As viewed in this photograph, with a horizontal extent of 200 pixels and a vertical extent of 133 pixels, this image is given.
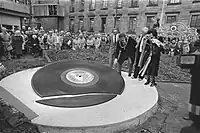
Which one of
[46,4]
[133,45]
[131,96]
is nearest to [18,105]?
[131,96]

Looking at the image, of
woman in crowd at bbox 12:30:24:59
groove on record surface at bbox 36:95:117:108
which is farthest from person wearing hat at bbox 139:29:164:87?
woman in crowd at bbox 12:30:24:59

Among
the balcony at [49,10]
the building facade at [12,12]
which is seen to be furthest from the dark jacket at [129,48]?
the balcony at [49,10]

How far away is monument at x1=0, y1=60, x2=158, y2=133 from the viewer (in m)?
2.93

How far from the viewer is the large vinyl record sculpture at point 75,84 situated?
363 cm

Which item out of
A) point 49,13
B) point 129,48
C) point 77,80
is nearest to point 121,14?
point 49,13

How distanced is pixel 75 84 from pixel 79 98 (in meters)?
0.58

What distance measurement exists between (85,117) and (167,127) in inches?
66.6

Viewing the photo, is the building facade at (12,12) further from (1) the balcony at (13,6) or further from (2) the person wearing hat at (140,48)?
(2) the person wearing hat at (140,48)

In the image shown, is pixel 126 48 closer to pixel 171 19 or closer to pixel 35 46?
pixel 35 46

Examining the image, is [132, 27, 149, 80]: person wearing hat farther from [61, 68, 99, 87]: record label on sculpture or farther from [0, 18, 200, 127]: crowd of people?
[61, 68, 99, 87]: record label on sculpture

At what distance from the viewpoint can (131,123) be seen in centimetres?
320

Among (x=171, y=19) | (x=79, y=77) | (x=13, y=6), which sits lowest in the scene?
(x=79, y=77)

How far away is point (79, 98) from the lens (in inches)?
145

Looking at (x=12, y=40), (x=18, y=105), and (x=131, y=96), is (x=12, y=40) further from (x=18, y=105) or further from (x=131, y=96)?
(x=131, y=96)
